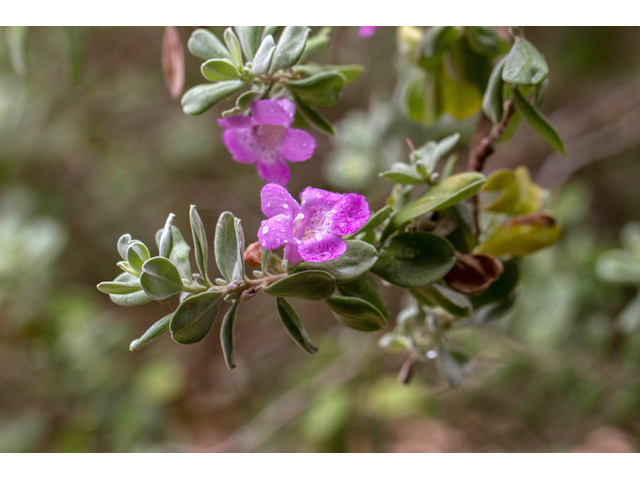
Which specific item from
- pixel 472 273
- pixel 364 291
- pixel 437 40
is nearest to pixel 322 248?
pixel 364 291

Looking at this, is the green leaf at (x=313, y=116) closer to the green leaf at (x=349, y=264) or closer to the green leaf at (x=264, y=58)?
the green leaf at (x=264, y=58)

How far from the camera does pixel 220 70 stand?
63 centimetres

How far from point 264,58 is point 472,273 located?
0.36m

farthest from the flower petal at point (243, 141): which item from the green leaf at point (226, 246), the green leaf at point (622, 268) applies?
the green leaf at point (622, 268)

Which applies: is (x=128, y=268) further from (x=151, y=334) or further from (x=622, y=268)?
(x=622, y=268)

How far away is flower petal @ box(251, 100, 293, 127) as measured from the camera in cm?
63

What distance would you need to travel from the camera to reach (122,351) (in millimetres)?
1890

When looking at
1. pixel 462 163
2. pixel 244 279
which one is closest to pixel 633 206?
pixel 462 163

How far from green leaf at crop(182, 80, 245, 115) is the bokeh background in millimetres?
431

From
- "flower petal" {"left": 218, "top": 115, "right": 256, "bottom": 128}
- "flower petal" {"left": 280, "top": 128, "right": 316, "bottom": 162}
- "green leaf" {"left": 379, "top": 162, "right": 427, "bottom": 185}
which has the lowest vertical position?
"green leaf" {"left": 379, "top": 162, "right": 427, "bottom": 185}

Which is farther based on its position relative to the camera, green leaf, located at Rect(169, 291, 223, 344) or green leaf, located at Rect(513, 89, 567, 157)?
green leaf, located at Rect(513, 89, 567, 157)

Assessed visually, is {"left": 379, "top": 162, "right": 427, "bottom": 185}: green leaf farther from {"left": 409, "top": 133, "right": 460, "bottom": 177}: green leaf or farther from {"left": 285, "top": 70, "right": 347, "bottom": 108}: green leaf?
{"left": 285, "top": 70, "right": 347, "bottom": 108}: green leaf

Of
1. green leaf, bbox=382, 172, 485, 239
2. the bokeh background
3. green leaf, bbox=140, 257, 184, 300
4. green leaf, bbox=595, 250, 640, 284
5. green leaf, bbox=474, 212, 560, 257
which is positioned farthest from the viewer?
the bokeh background

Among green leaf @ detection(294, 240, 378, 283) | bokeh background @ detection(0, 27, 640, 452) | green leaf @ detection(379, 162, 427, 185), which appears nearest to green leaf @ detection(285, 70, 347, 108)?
green leaf @ detection(379, 162, 427, 185)
